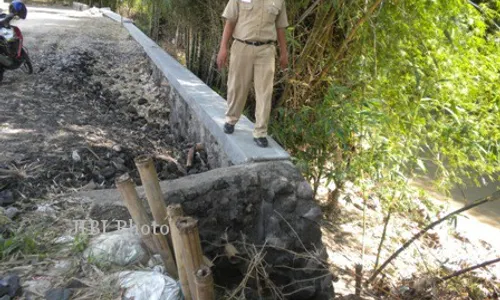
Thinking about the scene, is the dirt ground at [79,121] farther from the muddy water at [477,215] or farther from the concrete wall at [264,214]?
the muddy water at [477,215]

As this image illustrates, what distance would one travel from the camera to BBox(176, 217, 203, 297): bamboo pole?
1.70 meters

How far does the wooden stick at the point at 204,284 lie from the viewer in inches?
65.2

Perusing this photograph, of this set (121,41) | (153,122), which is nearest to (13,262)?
(153,122)

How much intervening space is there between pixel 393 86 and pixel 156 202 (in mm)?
2356

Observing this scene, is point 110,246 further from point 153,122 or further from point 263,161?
point 153,122

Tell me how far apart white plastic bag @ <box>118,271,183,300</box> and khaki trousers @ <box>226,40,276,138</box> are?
1598 millimetres

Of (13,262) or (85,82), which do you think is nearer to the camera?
(13,262)

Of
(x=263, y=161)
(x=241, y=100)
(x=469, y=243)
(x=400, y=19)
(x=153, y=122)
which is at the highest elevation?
(x=400, y=19)

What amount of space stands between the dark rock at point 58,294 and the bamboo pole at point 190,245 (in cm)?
56

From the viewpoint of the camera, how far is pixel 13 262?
208cm

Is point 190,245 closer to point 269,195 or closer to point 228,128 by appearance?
point 269,195

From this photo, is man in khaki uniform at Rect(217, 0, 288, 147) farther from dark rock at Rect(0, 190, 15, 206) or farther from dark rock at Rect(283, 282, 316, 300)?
dark rock at Rect(0, 190, 15, 206)

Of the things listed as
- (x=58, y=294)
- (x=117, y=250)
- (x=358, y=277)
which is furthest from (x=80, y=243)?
(x=358, y=277)

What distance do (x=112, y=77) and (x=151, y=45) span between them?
4.59 feet
